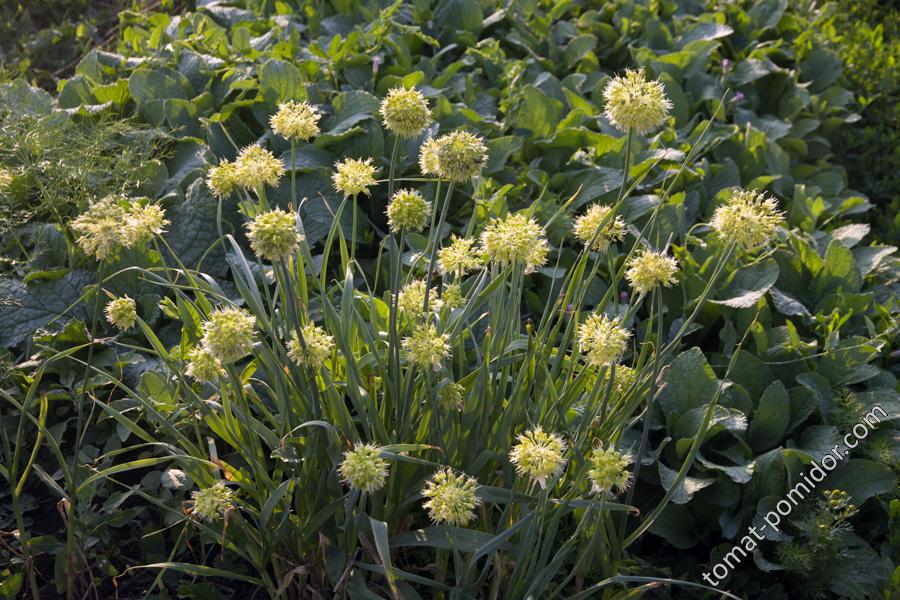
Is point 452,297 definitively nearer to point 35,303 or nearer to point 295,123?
point 295,123

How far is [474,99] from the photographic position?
12.7 ft

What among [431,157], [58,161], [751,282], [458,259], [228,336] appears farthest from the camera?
[751,282]

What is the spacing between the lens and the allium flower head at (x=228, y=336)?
1602 millimetres

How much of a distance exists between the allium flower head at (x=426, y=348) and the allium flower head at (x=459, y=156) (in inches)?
13.1

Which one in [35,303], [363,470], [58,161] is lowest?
[35,303]

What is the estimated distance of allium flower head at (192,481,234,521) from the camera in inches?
70.5

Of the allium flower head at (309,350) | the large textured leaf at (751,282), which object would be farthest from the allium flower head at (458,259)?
the large textured leaf at (751,282)

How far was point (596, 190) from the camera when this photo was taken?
3.23 meters

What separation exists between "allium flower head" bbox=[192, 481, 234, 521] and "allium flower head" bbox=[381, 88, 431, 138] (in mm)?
848

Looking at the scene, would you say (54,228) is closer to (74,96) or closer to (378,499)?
(74,96)

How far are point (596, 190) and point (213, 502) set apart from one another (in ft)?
6.38

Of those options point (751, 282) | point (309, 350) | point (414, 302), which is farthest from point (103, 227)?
point (751, 282)

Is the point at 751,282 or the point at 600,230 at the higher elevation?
the point at 600,230

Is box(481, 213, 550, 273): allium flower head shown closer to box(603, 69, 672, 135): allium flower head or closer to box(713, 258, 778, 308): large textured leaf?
box(603, 69, 672, 135): allium flower head
